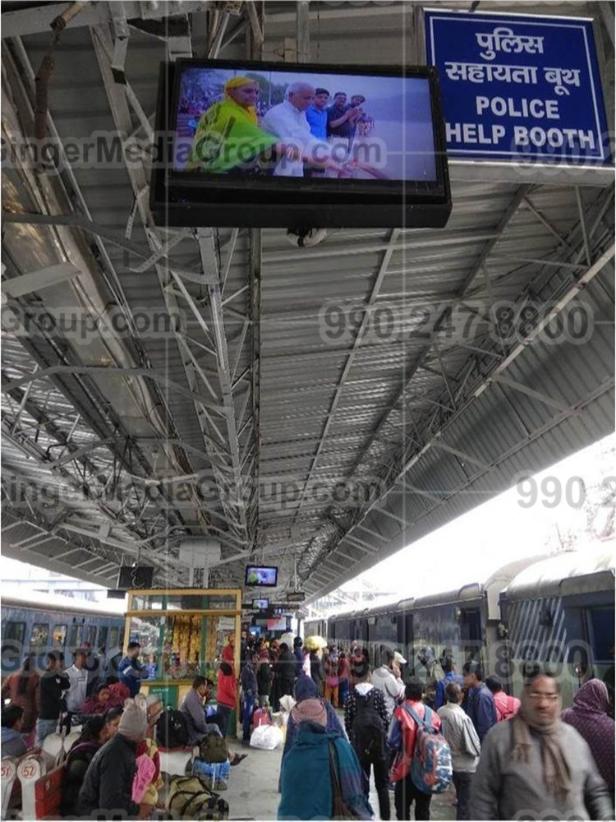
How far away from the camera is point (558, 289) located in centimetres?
746

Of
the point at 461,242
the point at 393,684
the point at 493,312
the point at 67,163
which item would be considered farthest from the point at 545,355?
the point at 67,163

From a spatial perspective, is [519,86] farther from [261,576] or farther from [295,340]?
[261,576]

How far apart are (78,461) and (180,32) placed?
1121 cm

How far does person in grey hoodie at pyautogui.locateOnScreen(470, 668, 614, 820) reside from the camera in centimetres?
295

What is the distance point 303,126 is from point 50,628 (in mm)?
15238

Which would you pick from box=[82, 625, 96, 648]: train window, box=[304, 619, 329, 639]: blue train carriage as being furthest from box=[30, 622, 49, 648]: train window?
box=[304, 619, 329, 639]: blue train carriage

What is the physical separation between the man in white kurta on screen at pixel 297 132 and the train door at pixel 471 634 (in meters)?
10.0

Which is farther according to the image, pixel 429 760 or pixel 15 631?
pixel 15 631

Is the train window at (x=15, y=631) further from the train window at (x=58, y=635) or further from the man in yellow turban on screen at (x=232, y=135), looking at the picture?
the man in yellow turban on screen at (x=232, y=135)

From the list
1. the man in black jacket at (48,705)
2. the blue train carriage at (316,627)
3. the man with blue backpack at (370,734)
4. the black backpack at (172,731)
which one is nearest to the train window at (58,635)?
the man in black jacket at (48,705)

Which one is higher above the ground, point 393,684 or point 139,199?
point 139,199

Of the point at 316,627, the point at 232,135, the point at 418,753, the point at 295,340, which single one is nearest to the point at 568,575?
the point at 418,753

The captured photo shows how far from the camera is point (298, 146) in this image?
2.84 metres

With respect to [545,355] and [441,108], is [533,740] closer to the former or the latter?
[441,108]
